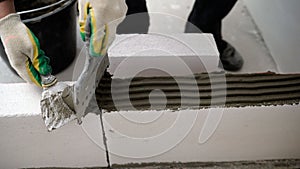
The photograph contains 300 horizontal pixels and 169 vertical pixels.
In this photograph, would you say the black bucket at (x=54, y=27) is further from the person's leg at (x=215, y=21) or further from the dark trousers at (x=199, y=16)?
the person's leg at (x=215, y=21)

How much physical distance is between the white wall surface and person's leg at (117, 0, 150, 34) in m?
0.68

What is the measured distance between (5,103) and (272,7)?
1.42 metres

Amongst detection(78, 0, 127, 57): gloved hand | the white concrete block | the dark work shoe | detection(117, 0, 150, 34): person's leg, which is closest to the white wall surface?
the dark work shoe

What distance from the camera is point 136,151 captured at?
137cm

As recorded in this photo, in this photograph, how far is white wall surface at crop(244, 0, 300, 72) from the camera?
5.78 feet

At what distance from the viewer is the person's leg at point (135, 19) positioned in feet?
5.62

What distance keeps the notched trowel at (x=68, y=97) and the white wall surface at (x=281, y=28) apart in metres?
1.03

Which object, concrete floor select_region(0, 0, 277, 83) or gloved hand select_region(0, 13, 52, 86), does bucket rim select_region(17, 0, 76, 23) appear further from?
concrete floor select_region(0, 0, 277, 83)

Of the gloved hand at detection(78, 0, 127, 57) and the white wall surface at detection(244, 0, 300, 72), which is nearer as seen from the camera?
the gloved hand at detection(78, 0, 127, 57)

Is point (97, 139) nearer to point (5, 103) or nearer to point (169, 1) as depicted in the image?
point (5, 103)

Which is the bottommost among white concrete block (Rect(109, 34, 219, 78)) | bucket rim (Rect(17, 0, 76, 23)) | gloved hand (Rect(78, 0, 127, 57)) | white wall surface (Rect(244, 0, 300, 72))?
white wall surface (Rect(244, 0, 300, 72))

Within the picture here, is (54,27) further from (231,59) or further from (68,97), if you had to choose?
(231,59)

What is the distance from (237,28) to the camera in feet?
7.27

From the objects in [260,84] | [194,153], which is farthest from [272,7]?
[194,153]
